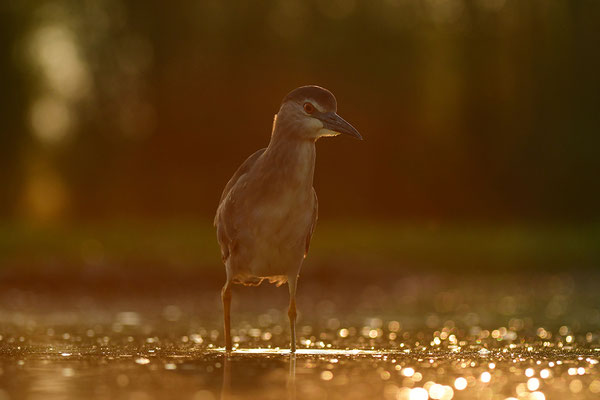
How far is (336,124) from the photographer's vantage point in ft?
31.7

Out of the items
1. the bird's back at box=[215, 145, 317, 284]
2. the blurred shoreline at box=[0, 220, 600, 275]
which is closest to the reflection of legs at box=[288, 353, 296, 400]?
A: the bird's back at box=[215, 145, 317, 284]

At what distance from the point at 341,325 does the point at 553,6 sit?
74.6ft

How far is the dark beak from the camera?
9.59 meters

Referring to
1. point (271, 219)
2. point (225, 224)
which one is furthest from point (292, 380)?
point (225, 224)

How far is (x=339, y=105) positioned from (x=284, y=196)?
82.0 feet

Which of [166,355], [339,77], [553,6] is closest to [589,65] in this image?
[553,6]

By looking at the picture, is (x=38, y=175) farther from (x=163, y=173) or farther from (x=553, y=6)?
(x=553, y=6)

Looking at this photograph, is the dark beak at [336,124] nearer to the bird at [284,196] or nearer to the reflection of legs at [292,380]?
the bird at [284,196]

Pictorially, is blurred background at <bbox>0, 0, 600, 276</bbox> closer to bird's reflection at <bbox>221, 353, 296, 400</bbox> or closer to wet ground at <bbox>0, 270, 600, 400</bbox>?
wet ground at <bbox>0, 270, 600, 400</bbox>

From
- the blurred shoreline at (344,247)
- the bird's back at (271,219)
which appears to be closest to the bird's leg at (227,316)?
the bird's back at (271,219)

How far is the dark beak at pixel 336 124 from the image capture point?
9.59m

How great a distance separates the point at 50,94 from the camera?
39.7 m

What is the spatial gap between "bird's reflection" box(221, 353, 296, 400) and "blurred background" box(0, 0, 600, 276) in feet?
72.2

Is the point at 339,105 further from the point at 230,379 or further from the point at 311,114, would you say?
the point at 230,379
